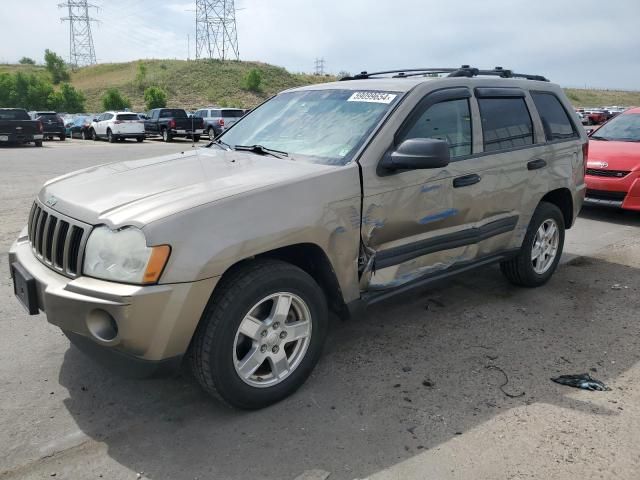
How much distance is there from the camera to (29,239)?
3387mm

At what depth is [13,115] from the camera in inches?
861

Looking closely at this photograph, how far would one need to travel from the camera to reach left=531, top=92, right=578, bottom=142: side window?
4820 millimetres

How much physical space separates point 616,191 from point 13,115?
2206cm

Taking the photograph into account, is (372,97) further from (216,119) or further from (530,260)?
(216,119)

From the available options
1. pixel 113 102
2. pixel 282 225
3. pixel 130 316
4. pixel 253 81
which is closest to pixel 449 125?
pixel 282 225

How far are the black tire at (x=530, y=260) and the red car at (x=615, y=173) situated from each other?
3.41 meters

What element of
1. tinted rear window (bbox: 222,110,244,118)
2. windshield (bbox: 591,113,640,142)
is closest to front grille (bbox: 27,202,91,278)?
windshield (bbox: 591,113,640,142)

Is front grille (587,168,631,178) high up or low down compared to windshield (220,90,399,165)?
down

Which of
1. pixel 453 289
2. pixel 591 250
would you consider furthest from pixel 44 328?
pixel 591 250

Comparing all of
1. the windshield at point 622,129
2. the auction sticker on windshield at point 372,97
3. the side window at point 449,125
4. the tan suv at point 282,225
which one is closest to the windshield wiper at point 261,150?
the tan suv at point 282,225

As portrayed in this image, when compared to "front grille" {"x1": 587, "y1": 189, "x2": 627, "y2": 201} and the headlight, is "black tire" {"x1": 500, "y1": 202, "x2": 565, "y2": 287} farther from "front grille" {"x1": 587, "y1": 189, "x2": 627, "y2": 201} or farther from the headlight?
"front grille" {"x1": 587, "y1": 189, "x2": 627, "y2": 201}

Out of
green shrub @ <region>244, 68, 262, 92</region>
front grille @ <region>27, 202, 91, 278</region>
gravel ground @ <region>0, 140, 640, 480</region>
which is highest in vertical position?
green shrub @ <region>244, 68, 262, 92</region>

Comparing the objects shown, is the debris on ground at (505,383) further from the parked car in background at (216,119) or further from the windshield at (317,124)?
the parked car in background at (216,119)

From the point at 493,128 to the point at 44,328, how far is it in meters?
3.71
